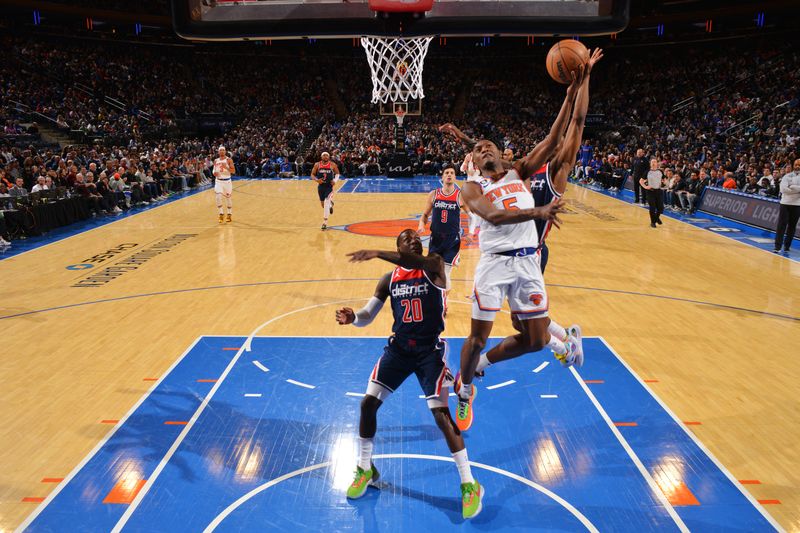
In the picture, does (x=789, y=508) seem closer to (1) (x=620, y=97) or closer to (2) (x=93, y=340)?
(2) (x=93, y=340)

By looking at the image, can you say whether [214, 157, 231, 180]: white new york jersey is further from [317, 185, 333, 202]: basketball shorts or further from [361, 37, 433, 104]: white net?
[361, 37, 433, 104]: white net

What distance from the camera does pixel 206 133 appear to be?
119ft

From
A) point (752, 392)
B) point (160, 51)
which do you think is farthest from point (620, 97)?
point (752, 392)

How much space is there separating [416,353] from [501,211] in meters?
1.23

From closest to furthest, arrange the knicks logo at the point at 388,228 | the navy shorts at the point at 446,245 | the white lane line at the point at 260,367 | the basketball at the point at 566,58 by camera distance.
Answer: the basketball at the point at 566,58
the white lane line at the point at 260,367
the navy shorts at the point at 446,245
the knicks logo at the point at 388,228

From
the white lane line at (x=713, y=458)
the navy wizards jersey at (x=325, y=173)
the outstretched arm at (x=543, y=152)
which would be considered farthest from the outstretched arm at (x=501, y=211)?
the navy wizards jersey at (x=325, y=173)

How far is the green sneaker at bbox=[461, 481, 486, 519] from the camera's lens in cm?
417

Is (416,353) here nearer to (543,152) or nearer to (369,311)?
(369,311)

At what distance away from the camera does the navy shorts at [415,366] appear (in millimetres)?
4344

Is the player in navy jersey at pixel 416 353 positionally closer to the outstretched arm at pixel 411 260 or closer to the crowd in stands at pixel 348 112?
the outstretched arm at pixel 411 260

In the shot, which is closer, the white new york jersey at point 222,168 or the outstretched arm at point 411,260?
the outstretched arm at point 411,260

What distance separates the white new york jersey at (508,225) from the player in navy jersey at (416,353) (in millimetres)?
876

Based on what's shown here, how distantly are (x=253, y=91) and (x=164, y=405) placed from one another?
36.5 meters

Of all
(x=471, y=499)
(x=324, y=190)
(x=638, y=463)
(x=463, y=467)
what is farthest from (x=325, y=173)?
(x=471, y=499)
